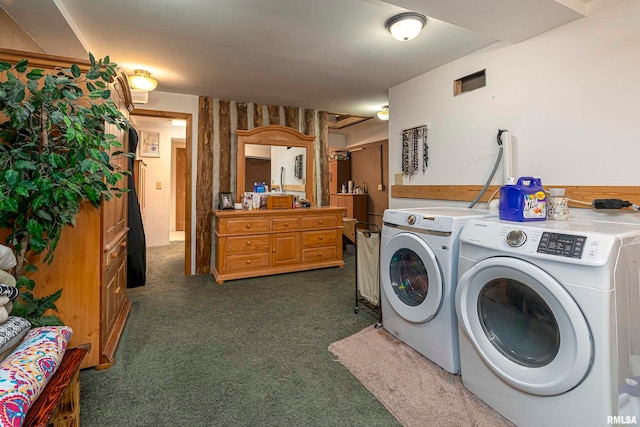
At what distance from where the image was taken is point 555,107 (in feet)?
6.73

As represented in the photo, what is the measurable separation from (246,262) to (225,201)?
33.3 inches

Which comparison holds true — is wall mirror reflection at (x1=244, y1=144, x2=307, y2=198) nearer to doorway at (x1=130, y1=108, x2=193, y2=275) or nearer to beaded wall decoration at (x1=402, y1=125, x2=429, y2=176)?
doorway at (x1=130, y1=108, x2=193, y2=275)

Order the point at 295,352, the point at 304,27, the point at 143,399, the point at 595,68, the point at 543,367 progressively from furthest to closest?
the point at 304,27
the point at 295,352
the point at 595,68
the point at 143,399
the point at 543,367

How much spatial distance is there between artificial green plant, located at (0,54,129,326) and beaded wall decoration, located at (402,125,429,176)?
2.58 metres

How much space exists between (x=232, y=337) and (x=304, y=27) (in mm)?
2301

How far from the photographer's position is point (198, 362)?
1.91 m

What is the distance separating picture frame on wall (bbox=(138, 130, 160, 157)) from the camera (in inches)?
217

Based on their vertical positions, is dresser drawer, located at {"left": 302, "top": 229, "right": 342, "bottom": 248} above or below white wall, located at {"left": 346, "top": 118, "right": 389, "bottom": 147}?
below

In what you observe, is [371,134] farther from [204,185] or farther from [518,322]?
[518,322]

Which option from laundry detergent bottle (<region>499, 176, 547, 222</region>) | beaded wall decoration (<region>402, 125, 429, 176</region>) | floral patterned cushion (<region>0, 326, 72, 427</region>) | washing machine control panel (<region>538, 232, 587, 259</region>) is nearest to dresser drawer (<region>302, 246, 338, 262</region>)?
beaded wall decoration (<region>402, 125, 429, 176</region>)

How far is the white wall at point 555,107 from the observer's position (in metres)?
1.75

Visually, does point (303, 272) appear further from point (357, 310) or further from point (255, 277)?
point (357, 310)

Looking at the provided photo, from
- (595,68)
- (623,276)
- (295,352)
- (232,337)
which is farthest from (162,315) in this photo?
(595,68)

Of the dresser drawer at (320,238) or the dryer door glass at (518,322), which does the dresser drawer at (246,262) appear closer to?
the dresser drawer at (320,238)
